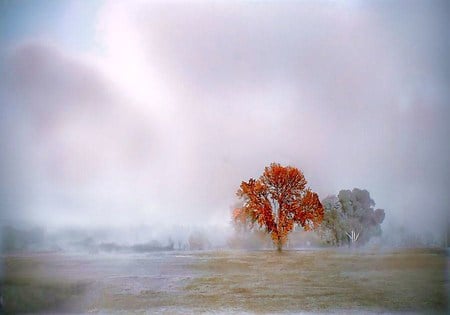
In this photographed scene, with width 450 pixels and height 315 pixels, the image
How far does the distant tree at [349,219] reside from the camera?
594 cm

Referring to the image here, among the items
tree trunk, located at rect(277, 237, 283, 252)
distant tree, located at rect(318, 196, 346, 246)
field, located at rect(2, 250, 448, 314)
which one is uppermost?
distant tree, located at rect(318, 196, 346, 246)

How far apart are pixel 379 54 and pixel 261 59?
47.6 inches

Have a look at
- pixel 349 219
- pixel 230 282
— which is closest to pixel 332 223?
pixel 349 219

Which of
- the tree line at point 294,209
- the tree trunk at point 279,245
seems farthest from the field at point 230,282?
the tree line at point 294,209

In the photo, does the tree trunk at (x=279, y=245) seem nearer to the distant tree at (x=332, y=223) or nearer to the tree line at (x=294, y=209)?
the tree line at (x=294, y=209)

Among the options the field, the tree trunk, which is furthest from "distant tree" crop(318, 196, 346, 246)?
the tree trunk

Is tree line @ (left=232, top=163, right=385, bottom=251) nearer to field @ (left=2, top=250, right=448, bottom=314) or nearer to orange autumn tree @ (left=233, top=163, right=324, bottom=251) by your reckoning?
orange autumn tree @ (left=233, top=163, right=324, bottom=251)

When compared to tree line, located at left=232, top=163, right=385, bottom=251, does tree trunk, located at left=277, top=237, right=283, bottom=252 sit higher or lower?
lower

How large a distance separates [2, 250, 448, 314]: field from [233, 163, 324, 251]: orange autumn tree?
269 millimetres

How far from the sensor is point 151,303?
5.70 m

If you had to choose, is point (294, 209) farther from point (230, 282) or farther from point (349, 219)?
point (230, 282)

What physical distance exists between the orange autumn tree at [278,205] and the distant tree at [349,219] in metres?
0.11

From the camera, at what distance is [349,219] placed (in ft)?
19.5

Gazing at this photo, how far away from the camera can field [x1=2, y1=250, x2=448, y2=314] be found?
18.7 feet
